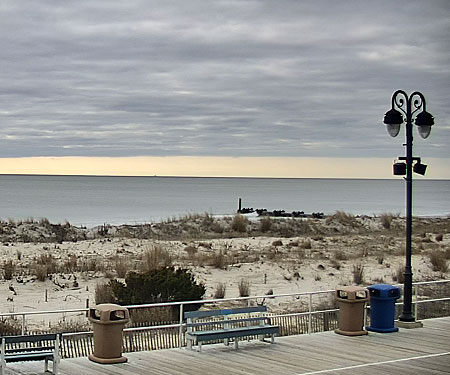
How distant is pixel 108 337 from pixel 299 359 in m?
3.02

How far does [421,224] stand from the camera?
59031 millimetres

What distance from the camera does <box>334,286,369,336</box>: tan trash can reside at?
1547 cm

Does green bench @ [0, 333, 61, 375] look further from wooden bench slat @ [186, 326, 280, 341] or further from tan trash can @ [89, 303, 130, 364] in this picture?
wooden bench slat @ [186, 326, 280, 341]

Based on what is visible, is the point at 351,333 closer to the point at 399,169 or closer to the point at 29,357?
the point at 399,169

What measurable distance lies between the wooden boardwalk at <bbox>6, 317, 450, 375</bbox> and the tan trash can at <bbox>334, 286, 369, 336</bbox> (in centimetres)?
20

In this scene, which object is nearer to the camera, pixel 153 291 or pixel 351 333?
pixel 351 333

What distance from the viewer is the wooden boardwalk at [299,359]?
40.8ft

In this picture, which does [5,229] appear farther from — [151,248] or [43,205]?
[43,205]

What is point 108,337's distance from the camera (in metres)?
13.0

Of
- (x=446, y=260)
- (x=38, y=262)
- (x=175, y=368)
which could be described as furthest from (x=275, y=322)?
(x=446, y=260)

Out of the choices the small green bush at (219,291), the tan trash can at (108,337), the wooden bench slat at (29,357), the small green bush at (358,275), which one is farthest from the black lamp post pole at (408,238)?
the small green bush at (358,275)

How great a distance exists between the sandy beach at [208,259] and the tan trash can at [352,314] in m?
6.35

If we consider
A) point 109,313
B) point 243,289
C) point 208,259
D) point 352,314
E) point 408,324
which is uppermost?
point 208,259

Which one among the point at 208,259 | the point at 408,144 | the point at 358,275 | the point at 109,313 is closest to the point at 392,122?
the point at 408,144
